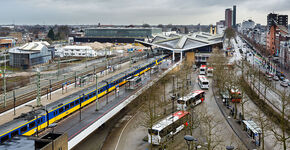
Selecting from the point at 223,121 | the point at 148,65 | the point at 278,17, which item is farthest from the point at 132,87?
the point at 278,17

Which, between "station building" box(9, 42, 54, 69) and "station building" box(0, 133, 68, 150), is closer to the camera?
"station building" box(0, 133, 68, 150)

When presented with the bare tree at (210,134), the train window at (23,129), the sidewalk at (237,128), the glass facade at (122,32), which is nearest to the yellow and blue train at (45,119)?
the train window at (23,129)

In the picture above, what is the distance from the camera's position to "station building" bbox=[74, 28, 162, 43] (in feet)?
446

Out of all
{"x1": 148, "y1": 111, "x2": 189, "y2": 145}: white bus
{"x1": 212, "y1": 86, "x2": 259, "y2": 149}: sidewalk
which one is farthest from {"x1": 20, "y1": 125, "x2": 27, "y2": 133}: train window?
{"x1": 212, "y1": 86, "x2": 259, "y2": 149}: sidewalk

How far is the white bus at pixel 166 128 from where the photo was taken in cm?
2142

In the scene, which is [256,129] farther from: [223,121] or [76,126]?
[76,126]

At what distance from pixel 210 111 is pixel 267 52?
206 feet

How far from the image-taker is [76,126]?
21.9 metres

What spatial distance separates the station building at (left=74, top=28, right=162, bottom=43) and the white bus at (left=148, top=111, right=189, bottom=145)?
111 m

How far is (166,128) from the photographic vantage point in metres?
22.2

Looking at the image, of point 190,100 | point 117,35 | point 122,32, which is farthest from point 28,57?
point 122,32

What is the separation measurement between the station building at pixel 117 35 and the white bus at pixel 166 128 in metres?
111

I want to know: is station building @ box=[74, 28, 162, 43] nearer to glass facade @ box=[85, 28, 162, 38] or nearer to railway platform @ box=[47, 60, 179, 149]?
glass facade @ box=[85, 28, 162, 38]

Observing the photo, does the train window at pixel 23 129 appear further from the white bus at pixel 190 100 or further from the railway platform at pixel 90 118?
the white bus at pixel 190 100
